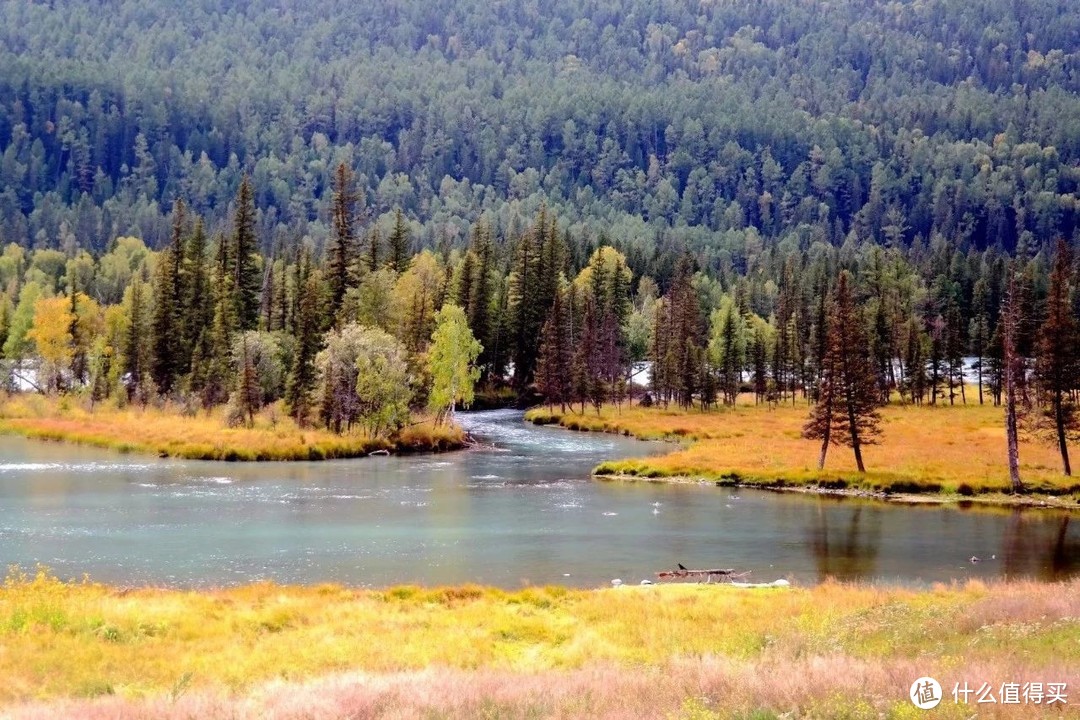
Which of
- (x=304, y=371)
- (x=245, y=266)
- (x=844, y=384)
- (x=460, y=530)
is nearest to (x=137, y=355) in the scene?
(x=245, y=266)

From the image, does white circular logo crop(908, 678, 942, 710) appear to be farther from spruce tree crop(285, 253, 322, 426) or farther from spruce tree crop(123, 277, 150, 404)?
spruce tree crop(123, 277, 150, 404)

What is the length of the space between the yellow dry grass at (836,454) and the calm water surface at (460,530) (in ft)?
15.9

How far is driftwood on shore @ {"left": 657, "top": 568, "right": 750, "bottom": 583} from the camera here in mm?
39625

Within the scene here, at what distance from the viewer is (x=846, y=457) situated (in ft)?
247

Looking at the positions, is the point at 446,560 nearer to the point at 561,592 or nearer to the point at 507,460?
the point at 561,592

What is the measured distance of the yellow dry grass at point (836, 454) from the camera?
65.1 m

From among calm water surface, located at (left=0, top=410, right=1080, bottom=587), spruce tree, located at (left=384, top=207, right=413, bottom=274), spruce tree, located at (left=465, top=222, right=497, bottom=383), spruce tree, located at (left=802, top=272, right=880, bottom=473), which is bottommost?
calm water surface, located at (left=0, top=410, right=1080, bottom=587)

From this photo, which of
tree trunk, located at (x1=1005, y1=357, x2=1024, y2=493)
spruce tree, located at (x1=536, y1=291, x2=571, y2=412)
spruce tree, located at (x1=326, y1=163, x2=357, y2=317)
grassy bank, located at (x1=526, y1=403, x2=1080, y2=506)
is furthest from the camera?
spruce tree, located at (x1=536, y1=291, x2=571, y2=412)

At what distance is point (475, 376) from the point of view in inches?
3893

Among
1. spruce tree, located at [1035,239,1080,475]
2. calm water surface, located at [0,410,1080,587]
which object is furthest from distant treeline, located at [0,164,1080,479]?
calm water surface, located at [0,410,1080,587]

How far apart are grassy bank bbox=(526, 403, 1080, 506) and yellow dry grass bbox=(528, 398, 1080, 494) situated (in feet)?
0.23

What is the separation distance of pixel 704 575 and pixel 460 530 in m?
14.2

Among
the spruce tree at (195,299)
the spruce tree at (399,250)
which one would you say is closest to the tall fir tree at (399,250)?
the spruce tree at (399,250)

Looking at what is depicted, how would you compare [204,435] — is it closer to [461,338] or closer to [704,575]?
[461,338]
